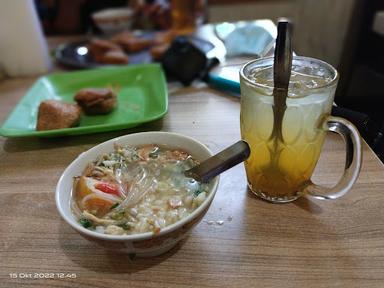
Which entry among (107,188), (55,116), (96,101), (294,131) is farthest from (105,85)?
(294,131)

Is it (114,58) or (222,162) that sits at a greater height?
(222,162)

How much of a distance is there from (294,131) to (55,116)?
64 cm

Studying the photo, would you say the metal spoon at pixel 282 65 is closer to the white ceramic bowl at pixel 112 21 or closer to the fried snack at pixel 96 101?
the fried snack at pixel 96 101

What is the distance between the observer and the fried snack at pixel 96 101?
1.01 meters

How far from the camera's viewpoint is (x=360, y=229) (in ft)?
1.92

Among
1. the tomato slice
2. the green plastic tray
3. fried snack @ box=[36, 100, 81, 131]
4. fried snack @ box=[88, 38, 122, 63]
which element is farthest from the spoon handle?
fried snack @ box=[88, 38, 122, 63]

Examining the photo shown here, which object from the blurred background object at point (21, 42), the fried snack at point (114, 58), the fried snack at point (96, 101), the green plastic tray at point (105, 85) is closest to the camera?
the green plastic tray at point (105, 85)

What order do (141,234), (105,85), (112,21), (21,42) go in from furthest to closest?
1. (112,21)
2. (21,42)
3. (105,85)
4. (141,234)

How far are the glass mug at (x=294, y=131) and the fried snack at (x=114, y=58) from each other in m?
0.90

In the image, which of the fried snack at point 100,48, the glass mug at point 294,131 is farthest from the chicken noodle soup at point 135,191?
the fried snack at point 100,48

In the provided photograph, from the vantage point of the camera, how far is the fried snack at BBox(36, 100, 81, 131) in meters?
0.92

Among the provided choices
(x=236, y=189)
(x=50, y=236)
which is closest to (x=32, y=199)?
(x=50, y=236)

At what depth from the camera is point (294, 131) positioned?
1.94ft

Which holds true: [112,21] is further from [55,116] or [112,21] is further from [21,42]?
[55,116]
